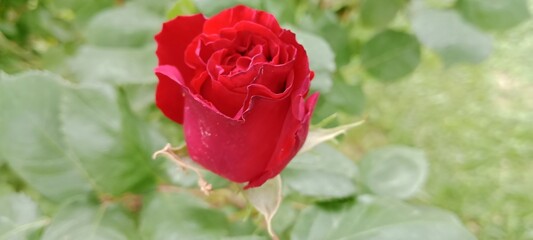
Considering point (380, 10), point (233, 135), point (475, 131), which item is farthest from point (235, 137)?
point (475, 131)

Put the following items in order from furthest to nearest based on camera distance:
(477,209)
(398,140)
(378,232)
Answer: (398,140)
(477,209)
(378,232)

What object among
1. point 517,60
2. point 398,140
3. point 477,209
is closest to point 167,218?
point 477,209

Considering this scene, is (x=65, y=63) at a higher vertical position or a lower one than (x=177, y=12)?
lower

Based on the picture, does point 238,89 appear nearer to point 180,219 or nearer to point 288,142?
point 288,142

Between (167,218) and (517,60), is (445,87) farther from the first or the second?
(167,218)

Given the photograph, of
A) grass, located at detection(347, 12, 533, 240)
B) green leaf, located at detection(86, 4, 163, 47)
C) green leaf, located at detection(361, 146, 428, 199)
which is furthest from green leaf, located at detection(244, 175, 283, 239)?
grass, located at detection(347, 12, 533, 240)

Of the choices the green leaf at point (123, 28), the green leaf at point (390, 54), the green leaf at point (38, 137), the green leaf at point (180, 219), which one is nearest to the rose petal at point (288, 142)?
the green leaf at point (180, 219)
